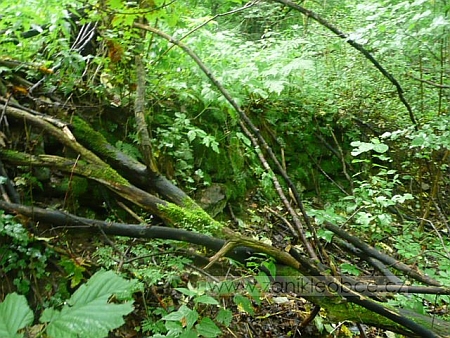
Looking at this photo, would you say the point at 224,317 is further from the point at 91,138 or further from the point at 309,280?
the point at 91,138

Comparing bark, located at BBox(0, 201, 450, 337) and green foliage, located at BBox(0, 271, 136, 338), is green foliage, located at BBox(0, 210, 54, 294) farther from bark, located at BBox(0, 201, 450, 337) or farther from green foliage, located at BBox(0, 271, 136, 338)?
green foliage, located at BBox(0, 271, 136, 338)

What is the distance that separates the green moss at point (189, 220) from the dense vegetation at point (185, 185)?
0.01m

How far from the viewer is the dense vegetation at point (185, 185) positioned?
8.05 ft

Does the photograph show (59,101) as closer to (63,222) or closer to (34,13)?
(34,13)

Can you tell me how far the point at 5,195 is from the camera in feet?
→ 8.47

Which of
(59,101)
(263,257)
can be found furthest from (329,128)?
(59,101)

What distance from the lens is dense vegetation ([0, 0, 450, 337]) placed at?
245 centimetres

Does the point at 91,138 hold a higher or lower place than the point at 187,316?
higher

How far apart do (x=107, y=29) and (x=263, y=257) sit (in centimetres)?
233

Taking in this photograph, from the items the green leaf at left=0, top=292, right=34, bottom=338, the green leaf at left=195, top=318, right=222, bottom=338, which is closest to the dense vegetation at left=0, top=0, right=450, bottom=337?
the green leaf at left=195, top=318, right=222, bottom=338

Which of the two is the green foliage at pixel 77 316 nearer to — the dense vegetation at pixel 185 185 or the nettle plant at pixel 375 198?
the dense vegetation at pixel 185 185

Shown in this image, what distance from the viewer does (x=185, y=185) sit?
358 centimetres

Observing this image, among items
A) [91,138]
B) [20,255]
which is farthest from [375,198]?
[20,255]

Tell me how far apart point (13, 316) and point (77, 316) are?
0.14m
